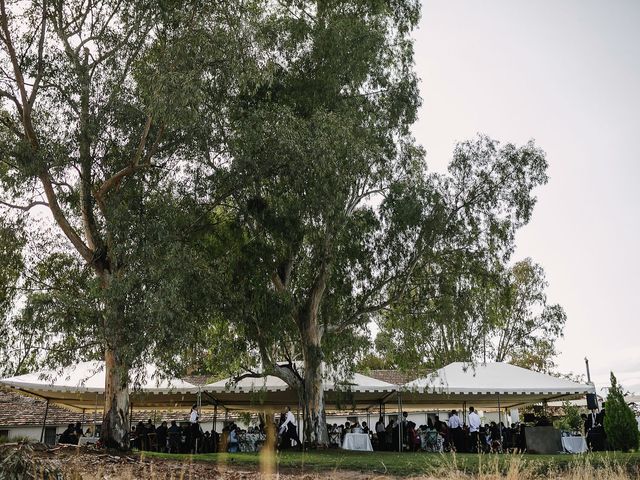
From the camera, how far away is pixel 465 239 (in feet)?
62.1

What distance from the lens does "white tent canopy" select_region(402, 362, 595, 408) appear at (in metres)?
20.2

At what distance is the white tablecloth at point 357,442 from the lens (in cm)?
1880

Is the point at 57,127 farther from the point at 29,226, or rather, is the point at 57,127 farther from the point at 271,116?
the point at 271,116

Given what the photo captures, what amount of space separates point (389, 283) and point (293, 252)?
3.32m

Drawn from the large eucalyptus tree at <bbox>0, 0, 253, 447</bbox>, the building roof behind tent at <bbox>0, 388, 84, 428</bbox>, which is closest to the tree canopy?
the large eucalyptus tree at <bbox>0, 0, 253, 447</bbox>

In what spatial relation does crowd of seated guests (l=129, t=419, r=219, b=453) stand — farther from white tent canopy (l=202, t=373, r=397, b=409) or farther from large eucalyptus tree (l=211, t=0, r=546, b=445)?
large eucalyptus tree (l=211, t=0, r=546, b=445)

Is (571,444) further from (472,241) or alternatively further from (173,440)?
(173,440)

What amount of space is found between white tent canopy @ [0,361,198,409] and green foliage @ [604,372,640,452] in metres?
11.7

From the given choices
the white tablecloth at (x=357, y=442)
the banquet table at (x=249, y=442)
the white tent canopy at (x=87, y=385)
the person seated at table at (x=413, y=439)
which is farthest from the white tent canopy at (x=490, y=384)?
the white tent canopy at (x=87, y=385)

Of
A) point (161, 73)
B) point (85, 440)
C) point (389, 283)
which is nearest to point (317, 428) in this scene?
point (389, 283)

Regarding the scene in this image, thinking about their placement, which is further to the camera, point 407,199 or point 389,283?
point 389,283

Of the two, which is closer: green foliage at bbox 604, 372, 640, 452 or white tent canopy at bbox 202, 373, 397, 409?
green foliage at bbox 604, 372, 640, 452

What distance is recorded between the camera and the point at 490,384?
20.6 m

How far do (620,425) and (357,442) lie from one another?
726 centimetres
